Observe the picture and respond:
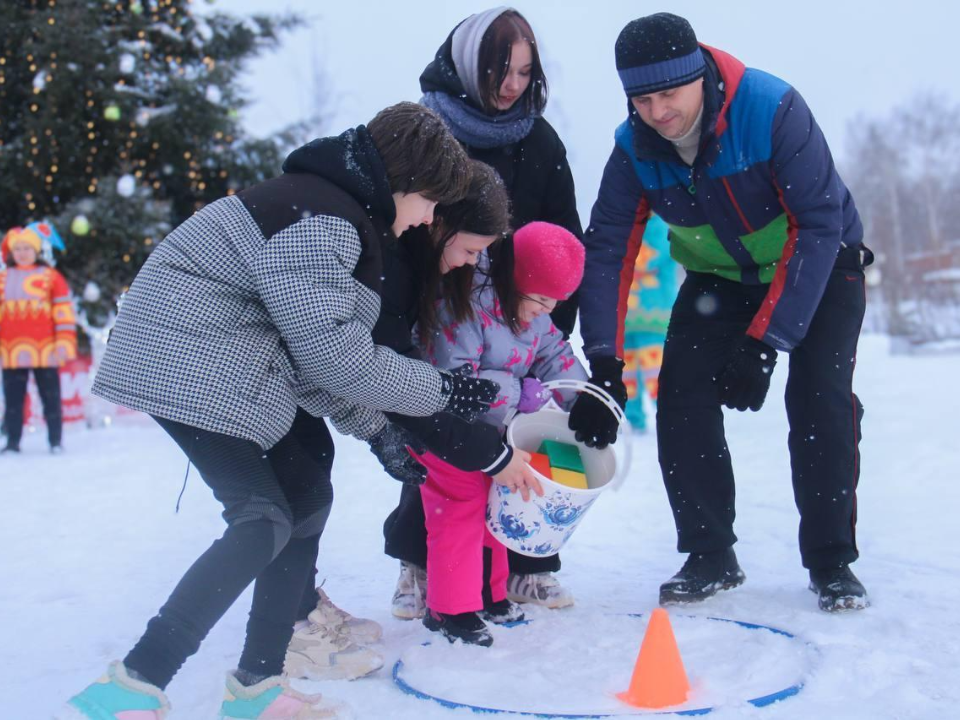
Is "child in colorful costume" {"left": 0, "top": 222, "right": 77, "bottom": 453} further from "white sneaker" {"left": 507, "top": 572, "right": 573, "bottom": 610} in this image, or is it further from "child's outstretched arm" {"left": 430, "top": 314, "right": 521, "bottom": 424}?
"child's outstretched arm" {"left": 430, "top": 314, "right": 521, "bottom": 424}

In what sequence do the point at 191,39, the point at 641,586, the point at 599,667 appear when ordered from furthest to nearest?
the point at 191,39, the point at 641,586, the point at 599,667

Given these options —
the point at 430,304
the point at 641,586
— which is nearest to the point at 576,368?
the point at 430,304

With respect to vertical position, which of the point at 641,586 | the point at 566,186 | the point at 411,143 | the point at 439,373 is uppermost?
the point at 411,143

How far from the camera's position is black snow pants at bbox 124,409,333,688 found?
1.77 m

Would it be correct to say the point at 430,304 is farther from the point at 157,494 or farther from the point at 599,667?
the point at 157,494

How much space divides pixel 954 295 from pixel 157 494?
26.2m

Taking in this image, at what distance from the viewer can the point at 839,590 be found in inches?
104

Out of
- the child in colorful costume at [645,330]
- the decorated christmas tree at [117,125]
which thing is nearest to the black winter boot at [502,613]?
the child in colorful costume at [645,330]

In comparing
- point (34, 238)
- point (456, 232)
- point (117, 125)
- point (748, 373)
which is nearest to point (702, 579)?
point (748, 373)

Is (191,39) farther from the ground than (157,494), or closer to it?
farther from the ground

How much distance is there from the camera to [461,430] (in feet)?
7.49

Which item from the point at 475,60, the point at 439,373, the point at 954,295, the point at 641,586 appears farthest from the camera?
the point at 954,295

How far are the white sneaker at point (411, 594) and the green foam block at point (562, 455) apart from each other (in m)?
0.51

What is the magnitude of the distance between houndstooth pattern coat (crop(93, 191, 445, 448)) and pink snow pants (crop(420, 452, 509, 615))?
664 mm
